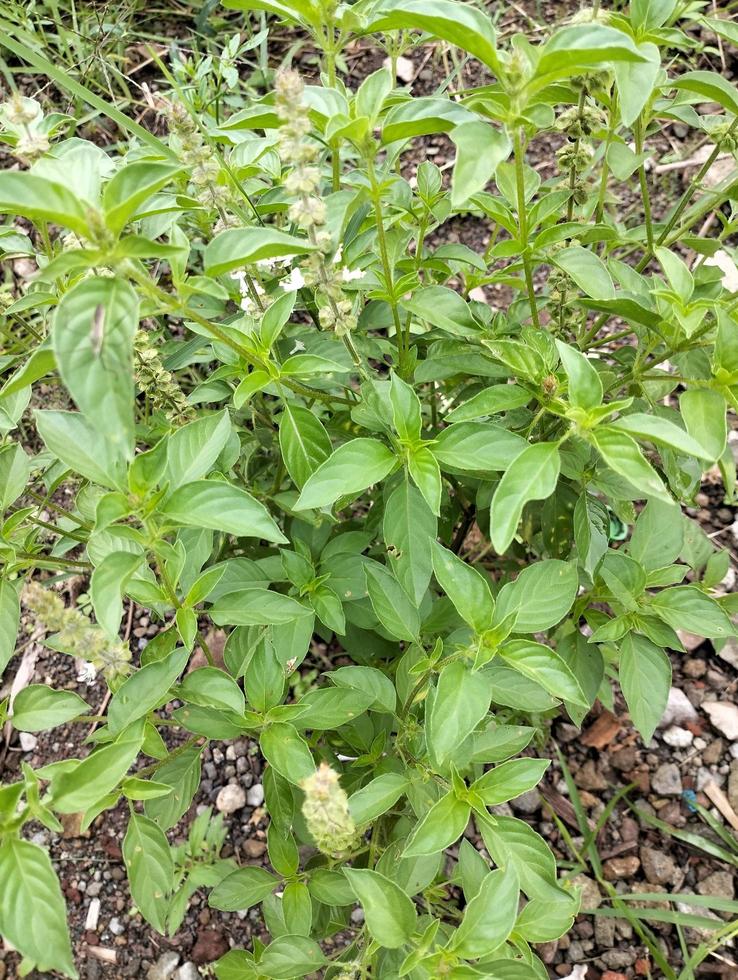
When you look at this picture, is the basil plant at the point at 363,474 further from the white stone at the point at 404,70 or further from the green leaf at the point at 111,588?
the white stone at the point at 404,70

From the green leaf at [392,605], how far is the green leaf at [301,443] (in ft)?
0.97

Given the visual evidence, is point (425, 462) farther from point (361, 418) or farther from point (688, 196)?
point (688, 196)

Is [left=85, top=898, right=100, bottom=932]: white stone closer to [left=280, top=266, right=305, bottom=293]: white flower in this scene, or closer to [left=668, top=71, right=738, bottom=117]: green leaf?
[left=280, top=266, right=305, bottom=293]: white flower

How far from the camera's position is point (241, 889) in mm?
2072

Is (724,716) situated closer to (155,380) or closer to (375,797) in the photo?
(375,797)

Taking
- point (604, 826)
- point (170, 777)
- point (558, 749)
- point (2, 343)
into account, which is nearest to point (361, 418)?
point (170, 777)

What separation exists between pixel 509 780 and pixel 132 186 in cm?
145

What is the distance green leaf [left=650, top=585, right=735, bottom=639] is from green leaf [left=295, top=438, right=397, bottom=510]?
0.79m

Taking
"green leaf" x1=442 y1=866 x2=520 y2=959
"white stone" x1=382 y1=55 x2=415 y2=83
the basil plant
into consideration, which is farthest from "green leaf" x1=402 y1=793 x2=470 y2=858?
"white stone" x1=382 y1=55 x2=415 y2=83

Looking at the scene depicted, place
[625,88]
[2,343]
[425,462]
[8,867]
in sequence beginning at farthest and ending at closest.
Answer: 1. [2,343]
2. [425,462]
3. [625,88]
4. [8,867]

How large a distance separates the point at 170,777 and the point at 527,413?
53.4 inches

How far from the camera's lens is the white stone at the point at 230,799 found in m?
3.04

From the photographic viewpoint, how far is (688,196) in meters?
2.14

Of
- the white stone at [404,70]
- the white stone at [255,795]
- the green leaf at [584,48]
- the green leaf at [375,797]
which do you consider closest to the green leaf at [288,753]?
the green leaf at [375,797]
